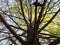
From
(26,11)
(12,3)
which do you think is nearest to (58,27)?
(26,11)

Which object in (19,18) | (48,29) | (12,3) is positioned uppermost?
(12,3)

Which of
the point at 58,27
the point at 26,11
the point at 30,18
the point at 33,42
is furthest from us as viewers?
the point at 58,27

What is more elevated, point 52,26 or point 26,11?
point 26,11

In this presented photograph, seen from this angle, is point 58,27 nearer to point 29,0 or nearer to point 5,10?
point 29,0

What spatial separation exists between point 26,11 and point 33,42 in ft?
4.98

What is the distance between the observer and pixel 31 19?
4.93 meters

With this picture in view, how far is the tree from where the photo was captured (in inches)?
163

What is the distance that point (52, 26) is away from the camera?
5.96 meters

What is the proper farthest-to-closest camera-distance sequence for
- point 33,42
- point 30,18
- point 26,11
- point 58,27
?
point 58,27, point 26,11, point 30,18, point 33,42

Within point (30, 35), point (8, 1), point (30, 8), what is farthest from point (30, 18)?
point (8, 1)

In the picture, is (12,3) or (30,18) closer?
(30,18)

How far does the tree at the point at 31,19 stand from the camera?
4129mm

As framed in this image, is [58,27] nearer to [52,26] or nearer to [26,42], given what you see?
[52,26]

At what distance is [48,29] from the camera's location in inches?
238
